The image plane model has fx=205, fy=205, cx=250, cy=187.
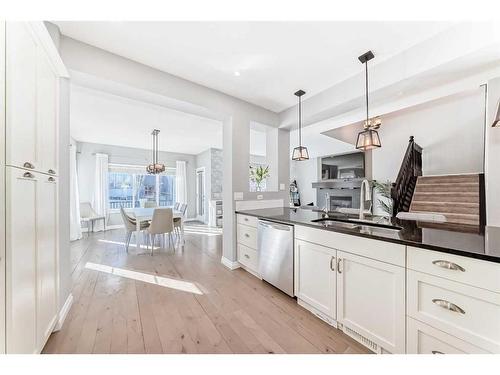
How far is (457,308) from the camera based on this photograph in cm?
107

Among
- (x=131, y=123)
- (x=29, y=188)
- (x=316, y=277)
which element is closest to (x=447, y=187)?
(x=316, y=277)

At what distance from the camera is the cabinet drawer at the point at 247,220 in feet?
9.06

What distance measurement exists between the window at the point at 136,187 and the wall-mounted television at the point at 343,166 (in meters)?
5.56

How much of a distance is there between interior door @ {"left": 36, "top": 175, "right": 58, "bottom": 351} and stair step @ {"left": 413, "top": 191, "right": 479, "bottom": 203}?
402 centimetres

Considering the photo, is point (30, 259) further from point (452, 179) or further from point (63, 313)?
point (452, 179)

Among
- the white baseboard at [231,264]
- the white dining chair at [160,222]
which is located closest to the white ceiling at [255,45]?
the white dining chair at [160,222]

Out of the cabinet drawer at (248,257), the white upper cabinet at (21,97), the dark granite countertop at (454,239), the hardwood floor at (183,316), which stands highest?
the white upper cabinet at (21,97)

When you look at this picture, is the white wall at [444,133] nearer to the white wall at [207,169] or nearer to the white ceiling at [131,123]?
the white ceiling at [131,123]

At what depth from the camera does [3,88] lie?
951 millimetres

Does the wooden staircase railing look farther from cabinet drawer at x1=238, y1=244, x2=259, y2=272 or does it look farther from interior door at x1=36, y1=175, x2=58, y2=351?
interior door at x1=36, y1=175, x2=58, y2=351

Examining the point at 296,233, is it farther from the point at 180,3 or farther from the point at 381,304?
the point at 180,3

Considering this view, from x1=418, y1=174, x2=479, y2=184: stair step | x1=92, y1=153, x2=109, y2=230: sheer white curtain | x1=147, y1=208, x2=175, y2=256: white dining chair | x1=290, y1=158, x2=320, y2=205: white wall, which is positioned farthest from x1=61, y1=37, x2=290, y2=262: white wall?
x1=92, y1=153, x2=109, y2=230: sheer white curtain

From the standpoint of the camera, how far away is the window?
6.53m
